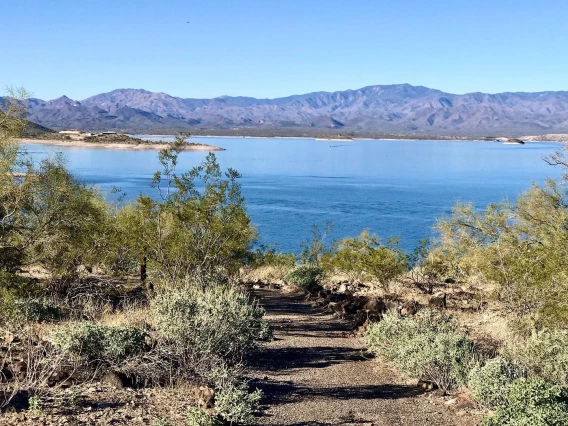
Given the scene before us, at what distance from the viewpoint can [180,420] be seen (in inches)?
247

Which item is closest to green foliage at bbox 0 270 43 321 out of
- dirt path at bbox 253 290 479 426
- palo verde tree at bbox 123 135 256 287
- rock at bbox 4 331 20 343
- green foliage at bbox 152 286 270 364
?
rock at bbox 4 331 20 343

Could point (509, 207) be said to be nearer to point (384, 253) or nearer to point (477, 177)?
point (384, 253)

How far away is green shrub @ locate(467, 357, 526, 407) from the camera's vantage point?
6922 millimetres

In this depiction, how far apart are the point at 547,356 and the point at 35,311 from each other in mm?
8315

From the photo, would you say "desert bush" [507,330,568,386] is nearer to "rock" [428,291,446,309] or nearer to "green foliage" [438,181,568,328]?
"green foliage" [438,181,568,328]

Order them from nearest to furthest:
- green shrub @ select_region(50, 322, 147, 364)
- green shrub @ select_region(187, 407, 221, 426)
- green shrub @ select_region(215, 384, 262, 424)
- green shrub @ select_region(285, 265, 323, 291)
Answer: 1. green shrub @ select_region(187, 407, 221, 426)
2. green shrub @ select_region(215, 384, 262, 424)
3. green shrub @ select_region(50, 322, 147, 364)
4. green shrub @ select_region(285, 265, 323, 291)

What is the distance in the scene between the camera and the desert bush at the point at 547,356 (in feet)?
25.8

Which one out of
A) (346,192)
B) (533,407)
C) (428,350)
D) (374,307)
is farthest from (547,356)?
(346,192)

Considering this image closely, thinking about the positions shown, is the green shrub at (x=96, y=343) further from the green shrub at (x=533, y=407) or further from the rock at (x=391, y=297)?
the rock at (x=391, y=297)

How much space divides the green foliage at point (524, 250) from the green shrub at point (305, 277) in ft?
13.8

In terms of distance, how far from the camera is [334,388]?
8.10 meters

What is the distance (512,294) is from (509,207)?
4.52 meters

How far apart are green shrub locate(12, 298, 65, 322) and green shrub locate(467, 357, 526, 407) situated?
6.94 metres

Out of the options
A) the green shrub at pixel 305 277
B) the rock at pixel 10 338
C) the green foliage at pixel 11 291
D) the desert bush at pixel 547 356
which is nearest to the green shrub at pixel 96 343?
the rock at pixel 10 338
